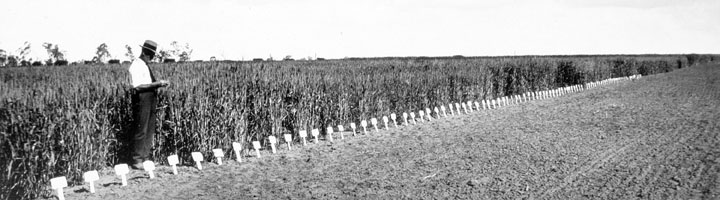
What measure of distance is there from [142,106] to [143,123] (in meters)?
0.23

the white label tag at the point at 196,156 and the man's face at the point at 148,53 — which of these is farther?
the man's face at the point at 148,53

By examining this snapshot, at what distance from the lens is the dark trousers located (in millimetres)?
7023

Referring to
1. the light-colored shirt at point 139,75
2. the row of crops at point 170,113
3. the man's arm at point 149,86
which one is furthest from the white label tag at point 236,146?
the light-colored shirt at point 139,75

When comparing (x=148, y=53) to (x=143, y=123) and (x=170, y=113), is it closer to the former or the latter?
(x=170, y=113)

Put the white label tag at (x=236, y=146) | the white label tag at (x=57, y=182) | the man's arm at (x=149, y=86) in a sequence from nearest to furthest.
Result: the white label tag at (x=57, y=182) < the man's arm at (x=149, y=86) < the white label tag at (x=236, y=146)

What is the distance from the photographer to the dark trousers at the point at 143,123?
7.02m

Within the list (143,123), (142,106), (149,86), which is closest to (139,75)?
(149,86)

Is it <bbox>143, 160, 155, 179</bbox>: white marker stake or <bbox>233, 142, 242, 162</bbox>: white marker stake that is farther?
<bbox>233, 142, 242, 162</bbox>: white marker stake

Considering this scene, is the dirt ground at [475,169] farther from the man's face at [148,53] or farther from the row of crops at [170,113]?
the man's face at [148,53]

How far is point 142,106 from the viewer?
7039 mm

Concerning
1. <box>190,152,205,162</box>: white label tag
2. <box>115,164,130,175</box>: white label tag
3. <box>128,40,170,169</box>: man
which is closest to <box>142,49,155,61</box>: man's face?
<box>128,40,170,169</box>: man

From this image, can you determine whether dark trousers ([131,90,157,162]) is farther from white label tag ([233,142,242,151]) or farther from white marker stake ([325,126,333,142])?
white marker stake ([325,126,333,142])

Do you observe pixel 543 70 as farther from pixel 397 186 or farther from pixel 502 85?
pixel 397 186

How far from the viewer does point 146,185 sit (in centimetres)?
624
